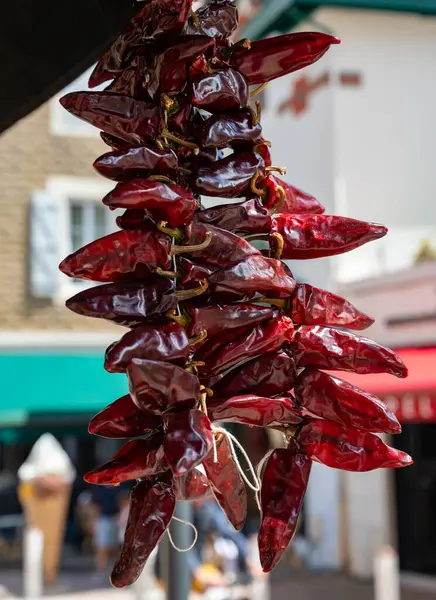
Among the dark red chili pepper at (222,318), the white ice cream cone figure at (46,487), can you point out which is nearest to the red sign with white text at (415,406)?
the white ice cream cone figure at (46,487)

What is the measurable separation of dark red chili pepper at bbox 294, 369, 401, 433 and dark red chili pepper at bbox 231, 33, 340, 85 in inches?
20.3

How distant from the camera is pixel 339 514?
10820mm

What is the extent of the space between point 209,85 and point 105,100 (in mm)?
163

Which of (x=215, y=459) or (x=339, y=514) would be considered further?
(x=339, y=514)

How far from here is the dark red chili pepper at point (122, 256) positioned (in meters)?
1.12

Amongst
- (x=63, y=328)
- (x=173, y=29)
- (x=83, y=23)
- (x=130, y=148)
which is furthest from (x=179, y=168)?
(x=63, y=328)

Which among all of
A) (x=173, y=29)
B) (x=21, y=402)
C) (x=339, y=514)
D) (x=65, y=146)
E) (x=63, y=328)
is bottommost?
(x=339, y=514)

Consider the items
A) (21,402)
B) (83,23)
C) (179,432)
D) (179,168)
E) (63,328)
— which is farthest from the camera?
(63,328)

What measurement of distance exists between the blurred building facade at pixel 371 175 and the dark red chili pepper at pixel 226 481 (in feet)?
29.0

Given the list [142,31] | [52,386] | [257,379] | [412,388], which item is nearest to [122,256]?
[257,379]

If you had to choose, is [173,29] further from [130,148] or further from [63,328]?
[63,328]

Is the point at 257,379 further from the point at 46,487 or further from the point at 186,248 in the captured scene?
the point at 46,487

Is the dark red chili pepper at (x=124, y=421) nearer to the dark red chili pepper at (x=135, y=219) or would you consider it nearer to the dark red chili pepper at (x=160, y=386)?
the dark red chili pepper at (x=160, y=386)

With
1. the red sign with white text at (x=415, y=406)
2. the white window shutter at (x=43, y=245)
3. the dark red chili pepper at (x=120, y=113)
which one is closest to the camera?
the dark red chili pepper at (x=120, y=113)
